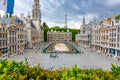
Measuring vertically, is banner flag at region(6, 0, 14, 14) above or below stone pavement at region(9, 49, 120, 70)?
above

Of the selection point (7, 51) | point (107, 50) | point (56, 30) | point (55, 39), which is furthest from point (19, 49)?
point (56, 30)

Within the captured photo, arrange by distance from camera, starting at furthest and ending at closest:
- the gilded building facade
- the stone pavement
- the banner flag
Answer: the gilded building facade < the stone pavement < the banner flag

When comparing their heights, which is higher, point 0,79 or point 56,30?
point 56,30

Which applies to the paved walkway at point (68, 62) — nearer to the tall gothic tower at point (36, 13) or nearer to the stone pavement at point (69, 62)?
the stone pavement at point (69, 62)

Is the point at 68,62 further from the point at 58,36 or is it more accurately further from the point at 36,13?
the point at 58,36

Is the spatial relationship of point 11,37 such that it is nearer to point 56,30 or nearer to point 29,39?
point 29,39

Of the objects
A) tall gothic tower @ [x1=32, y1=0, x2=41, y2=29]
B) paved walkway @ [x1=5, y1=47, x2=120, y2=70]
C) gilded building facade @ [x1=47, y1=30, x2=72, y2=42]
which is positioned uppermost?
tall gothic tower @ [x1=32, y1=0, x2=41, y2=29]

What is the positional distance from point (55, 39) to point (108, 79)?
154 meters

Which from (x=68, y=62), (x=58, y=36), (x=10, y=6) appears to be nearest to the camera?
(x=10, y=6)

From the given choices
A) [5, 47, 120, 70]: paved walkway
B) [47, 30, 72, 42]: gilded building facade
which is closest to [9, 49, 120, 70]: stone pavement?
[5, 47, 120, 70]: paved walkway

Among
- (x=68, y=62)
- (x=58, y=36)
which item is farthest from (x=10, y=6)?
(x=58, y=36)

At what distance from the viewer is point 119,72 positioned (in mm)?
10211

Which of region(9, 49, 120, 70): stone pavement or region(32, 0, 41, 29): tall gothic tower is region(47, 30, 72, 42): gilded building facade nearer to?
region(32, 0, 41, 29): tall gothic tower

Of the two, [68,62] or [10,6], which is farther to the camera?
[68,62]
